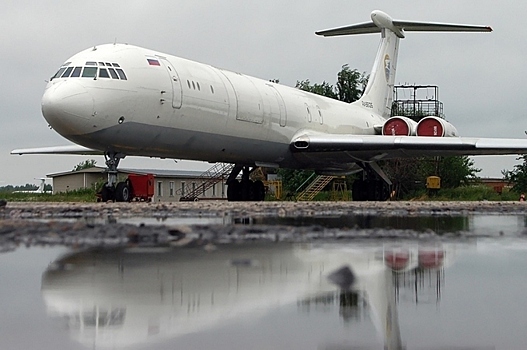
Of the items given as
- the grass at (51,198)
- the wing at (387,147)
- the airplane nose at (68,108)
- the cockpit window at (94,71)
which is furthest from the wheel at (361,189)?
the airplane nose at (68,108)

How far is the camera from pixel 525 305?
2.88 metres

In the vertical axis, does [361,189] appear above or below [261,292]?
above

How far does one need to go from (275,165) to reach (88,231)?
577 inches

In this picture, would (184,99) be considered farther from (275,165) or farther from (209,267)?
(209,267)

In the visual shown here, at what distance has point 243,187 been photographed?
21.2 metres

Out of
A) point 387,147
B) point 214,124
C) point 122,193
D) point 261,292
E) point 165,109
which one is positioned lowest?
point 261,292

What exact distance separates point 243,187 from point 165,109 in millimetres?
6691

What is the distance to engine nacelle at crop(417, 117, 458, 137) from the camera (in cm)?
2150

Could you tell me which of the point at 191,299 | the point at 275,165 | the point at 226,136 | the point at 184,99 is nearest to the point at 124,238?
the point at 191,299

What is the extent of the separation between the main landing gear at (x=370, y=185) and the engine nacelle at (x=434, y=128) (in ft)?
5.77

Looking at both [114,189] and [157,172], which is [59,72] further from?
[157,172]

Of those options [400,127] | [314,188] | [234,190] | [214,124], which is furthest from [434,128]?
[314,188]

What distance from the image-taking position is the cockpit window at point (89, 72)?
14.1m

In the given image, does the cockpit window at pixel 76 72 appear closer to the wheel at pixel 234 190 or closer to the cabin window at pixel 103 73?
the cabin window at pixel 103 73
